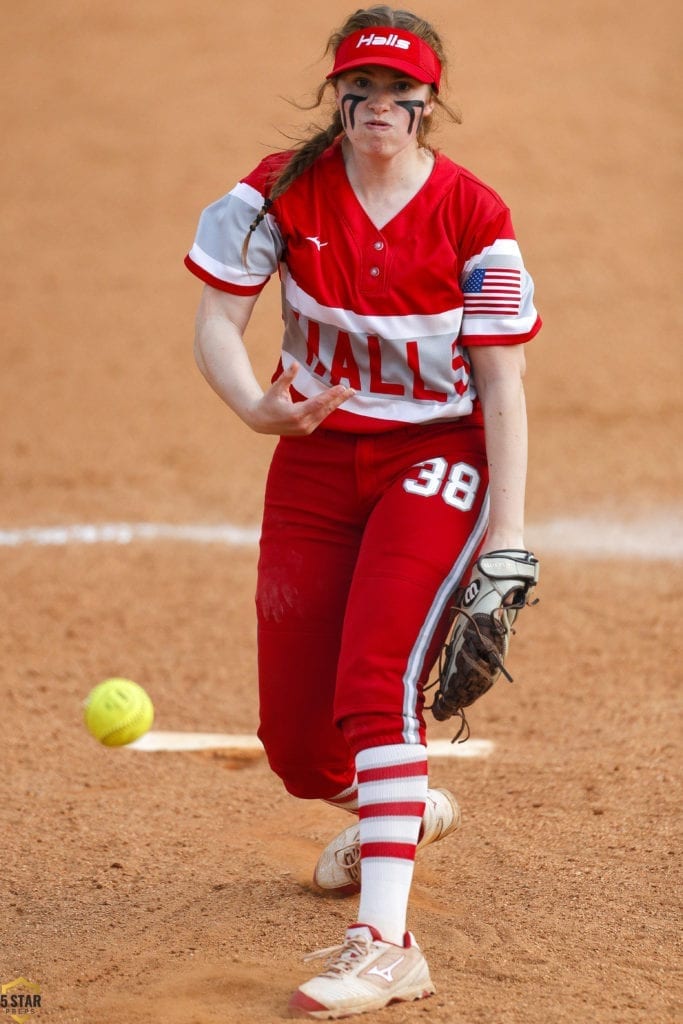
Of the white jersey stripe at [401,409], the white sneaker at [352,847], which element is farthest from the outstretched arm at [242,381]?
the white sneaker at [352,847]

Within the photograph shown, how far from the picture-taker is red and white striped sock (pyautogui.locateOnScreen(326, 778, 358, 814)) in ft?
11.6

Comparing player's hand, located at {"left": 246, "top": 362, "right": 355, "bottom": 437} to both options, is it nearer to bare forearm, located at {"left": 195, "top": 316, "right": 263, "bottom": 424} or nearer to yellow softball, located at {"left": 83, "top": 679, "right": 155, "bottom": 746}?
bare forearm, located at {"left": 195, "top": 316, "right": 263, "bottom": 424}

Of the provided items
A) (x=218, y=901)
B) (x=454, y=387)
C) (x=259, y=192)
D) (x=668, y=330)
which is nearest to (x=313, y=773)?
(x=218, y=901)

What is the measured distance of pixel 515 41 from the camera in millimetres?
13969

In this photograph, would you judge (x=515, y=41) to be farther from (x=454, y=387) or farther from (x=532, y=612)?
(x=454, y=387)

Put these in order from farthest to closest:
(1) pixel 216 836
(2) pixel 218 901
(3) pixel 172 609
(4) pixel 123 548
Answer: (4) pixel 123 548, (3) pixel 172 609, (1) pixel 216 836, (2) pixel 218 901

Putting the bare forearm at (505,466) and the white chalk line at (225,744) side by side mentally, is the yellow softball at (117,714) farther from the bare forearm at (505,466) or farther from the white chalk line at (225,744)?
the bare forearm at (505,466)

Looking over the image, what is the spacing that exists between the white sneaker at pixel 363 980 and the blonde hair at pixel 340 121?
159 centimetres

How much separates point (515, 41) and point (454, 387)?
38.8 feet

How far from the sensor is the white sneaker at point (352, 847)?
11.6 feet

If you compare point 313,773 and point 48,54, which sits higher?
point 48,54

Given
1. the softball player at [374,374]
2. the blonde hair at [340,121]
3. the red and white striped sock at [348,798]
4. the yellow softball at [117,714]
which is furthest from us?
the yellow softball at [117,714]

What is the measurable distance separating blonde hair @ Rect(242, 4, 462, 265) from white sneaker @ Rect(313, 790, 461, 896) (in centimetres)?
153

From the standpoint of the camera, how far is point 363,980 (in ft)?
9.22
